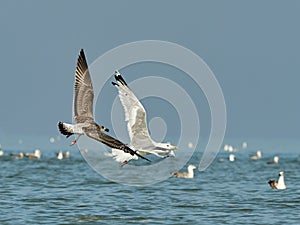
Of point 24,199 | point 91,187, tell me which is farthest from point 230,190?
point 24,199

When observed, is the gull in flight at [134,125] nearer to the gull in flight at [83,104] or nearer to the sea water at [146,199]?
the gull in flight at [83,104]

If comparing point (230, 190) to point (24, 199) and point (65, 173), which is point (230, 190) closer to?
point (24, 199)

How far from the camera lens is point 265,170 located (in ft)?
192

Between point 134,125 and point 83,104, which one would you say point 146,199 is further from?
point 83,104

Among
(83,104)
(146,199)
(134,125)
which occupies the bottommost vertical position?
(146,199)

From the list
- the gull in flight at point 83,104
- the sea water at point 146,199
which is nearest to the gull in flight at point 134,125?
the gull in flight at point 83,104

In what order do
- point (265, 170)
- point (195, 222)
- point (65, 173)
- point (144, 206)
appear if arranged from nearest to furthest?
point (195, 222) → point (144, 206) → point (65, 173) → point (265, 170)

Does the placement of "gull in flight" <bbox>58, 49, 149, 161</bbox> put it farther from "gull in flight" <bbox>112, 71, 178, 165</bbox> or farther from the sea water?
the sea water

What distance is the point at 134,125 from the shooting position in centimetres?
2830

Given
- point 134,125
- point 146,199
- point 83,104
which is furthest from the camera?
point 146,199

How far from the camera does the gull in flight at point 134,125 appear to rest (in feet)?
90.0

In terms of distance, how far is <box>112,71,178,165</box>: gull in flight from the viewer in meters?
27.4

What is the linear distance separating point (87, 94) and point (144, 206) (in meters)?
9.68

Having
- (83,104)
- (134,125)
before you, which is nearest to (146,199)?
(134,125)
